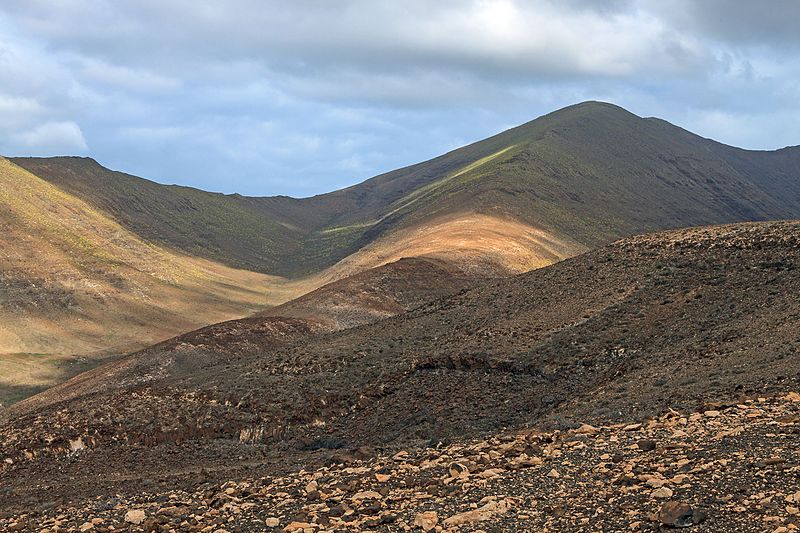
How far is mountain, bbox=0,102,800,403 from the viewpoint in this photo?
69500 millimetres

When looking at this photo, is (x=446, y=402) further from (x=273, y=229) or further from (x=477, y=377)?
(x=273, y=229)

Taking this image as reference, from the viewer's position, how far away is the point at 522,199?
356ft

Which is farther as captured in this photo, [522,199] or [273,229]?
[273,229]

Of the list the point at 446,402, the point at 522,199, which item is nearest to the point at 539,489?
the point at 446,402

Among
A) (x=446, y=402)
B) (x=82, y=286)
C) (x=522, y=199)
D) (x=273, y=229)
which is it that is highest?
(x=522, y=199)

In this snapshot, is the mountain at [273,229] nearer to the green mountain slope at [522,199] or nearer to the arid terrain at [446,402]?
the green mountain slope at [522,199]

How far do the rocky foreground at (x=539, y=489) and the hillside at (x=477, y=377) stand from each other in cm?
163

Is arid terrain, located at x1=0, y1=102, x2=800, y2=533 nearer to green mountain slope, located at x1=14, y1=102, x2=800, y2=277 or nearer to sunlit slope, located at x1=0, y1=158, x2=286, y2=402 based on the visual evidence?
sunlit slope, located at x1=0, y1=158, x2=286, y2=402

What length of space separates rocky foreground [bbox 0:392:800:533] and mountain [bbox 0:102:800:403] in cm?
3814

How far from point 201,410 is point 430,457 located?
545 inches

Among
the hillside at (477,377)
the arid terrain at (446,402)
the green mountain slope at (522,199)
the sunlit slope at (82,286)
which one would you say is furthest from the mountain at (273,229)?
the hillside at (477,377)

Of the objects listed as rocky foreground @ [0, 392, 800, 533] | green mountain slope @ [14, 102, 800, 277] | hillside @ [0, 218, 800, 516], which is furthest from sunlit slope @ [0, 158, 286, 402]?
rocky foreground @ [0, 392, 800, 533]

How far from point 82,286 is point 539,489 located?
7188cm

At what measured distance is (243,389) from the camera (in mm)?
29625
